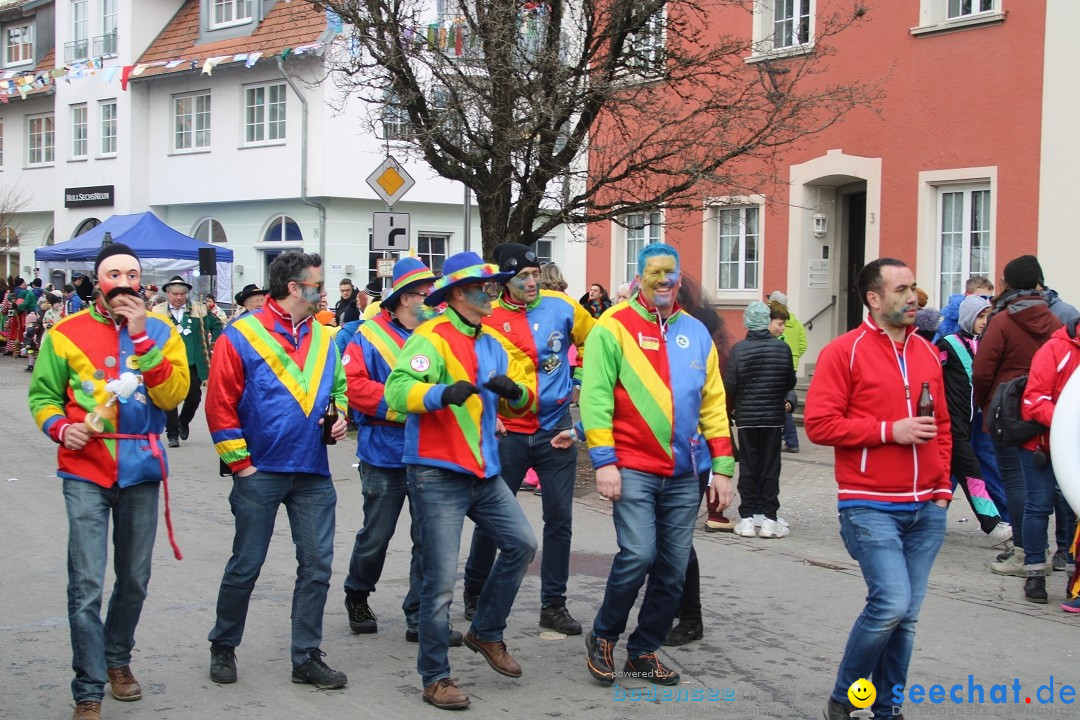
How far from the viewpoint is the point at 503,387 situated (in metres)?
5.40

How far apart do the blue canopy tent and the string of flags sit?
5128 mm

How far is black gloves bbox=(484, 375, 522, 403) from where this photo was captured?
5406 mm

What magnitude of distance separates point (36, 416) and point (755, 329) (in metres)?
5.85

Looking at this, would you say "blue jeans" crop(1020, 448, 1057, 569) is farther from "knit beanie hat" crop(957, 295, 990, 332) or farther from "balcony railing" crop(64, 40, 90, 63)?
"balcony railing" crop(64, 40, 90, 63)

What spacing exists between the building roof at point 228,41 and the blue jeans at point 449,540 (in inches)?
932

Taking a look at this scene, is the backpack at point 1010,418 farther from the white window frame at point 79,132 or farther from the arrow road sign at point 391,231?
the white window frame at point 79,132

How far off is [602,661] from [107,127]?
33607 mm

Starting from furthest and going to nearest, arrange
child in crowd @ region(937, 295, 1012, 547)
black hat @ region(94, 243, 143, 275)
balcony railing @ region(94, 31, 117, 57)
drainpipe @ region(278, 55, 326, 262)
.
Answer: balcony railing @ region(94, 31, 117, 57), drainpipe @ region(278, 55, 326, 262), child in crowd @ region(937, 295, 1012, 547), black hat @ region(94, 243, 143, 275)

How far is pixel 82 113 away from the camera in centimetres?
3694

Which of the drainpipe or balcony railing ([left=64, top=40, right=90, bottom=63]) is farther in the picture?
balcony railing ([left=64, top=40, right=90, bottom=63])

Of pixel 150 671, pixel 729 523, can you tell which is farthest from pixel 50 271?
pixel 150 671

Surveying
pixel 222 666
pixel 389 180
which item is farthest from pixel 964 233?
pixel 222 666

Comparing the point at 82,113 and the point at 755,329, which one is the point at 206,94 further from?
the point at 755,329

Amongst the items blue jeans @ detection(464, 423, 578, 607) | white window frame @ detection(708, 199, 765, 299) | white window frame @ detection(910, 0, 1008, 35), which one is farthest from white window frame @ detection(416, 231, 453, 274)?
blue jeans @ detection(464, 423, 578, 607)
